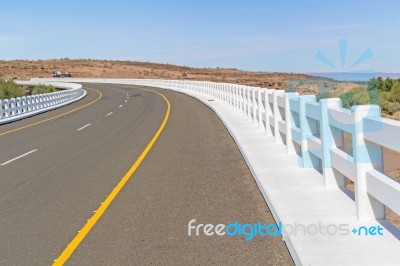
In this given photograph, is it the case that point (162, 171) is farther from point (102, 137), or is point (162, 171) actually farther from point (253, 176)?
point (102, 137)

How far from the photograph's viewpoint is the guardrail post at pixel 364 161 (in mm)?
5527

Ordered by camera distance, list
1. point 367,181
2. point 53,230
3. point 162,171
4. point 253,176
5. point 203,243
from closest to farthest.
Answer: point 367,181
point 203,243
point 53,230
point 253,176
point 162,171

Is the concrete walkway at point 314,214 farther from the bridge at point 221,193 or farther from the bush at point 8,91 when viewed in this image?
the bush at point 8,91

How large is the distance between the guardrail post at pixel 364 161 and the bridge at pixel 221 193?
0.04 ft

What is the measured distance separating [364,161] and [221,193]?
11.0 ft

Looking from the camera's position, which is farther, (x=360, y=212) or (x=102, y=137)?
(x=102, y=137)

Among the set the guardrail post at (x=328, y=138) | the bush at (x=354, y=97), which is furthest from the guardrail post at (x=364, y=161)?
Answer: the bush at (x=354, y=97)

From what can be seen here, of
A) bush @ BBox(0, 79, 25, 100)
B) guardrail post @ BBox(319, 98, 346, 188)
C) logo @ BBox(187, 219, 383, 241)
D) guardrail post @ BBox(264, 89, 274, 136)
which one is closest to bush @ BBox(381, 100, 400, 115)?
guardrail post @ BBox(264, 89, 274, 136)

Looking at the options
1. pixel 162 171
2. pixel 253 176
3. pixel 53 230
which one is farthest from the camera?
pixel 162 171

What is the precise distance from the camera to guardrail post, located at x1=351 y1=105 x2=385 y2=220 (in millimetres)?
5527

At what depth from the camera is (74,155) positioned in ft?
45.5

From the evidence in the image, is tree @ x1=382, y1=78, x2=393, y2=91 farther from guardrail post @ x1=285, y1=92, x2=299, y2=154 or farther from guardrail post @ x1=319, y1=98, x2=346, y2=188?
guardrail post @ x1=319, y1=98, x2=346, y2=188

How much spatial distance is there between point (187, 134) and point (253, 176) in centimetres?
822

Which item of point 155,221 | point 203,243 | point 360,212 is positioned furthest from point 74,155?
point 360,212
